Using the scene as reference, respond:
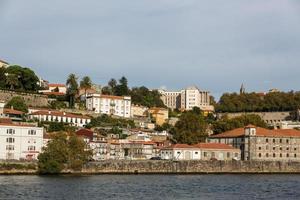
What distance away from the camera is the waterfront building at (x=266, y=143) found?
10662cm

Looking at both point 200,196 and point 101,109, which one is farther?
point 101,109

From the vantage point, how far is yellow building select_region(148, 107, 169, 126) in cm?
14138

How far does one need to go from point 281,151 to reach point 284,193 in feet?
159

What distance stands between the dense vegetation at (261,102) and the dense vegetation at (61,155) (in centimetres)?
8602

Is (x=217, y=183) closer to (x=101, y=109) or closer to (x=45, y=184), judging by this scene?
(x=45, y=184)

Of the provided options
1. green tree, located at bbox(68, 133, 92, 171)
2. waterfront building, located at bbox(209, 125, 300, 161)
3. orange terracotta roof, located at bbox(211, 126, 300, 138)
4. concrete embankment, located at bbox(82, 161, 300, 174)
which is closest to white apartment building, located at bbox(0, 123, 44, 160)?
green tree, located at bbox(68, 133, 92, 171)

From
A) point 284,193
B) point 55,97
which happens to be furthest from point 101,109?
point 284,193

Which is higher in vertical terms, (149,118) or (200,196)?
(149,118)

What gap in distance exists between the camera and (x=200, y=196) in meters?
56.4

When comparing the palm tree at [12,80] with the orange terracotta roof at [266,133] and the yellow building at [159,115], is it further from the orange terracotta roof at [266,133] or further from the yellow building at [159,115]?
the orange terracotta roof at [266,133]

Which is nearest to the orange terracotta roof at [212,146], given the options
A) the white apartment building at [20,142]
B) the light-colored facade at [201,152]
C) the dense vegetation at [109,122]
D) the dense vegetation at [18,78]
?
the light-colored facade at [201,152]

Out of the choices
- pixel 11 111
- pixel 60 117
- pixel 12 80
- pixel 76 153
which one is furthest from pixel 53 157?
pixel 12 80

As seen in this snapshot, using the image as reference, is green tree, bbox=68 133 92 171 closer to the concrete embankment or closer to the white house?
the concrete embankment

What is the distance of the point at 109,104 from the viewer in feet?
443
